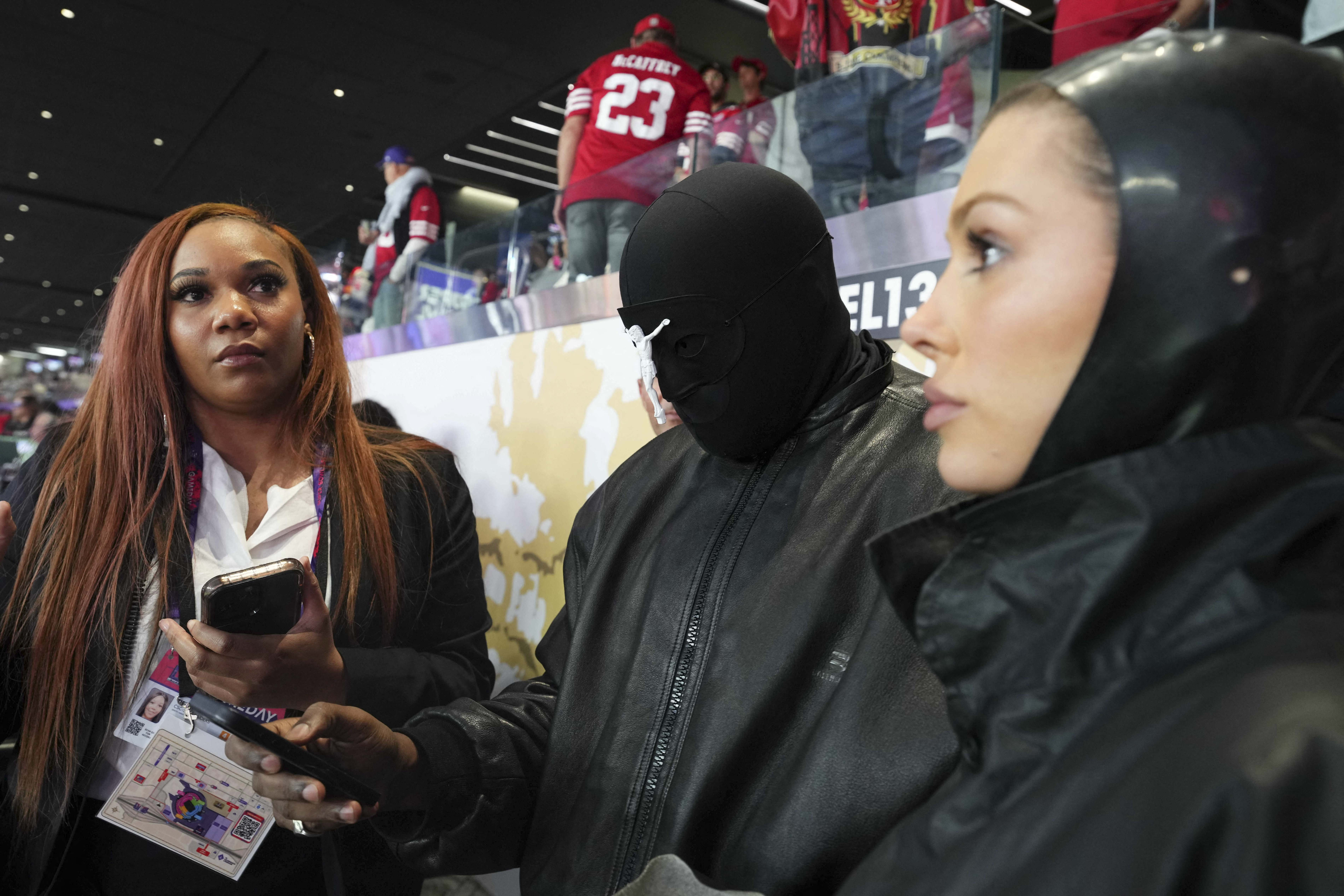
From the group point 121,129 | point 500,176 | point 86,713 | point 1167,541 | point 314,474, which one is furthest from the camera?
point 500,176

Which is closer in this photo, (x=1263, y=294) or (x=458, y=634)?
(x=1263, y=294)

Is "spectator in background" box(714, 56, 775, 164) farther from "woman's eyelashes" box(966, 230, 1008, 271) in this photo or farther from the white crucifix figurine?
"woman's eyelashes" box(966, 230, 1008, 271)

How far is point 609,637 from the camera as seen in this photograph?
42.6 inches

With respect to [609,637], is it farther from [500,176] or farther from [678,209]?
[500,176]

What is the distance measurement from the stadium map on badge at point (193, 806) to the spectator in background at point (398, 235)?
11.6 ft

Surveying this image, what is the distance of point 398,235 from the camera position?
17.3 feet

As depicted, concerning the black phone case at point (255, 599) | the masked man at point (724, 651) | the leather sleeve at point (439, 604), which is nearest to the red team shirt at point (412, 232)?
the leather sleeve at point (439, 604)

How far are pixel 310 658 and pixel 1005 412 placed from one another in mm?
965

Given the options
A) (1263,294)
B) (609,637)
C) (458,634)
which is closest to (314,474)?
(458,634)

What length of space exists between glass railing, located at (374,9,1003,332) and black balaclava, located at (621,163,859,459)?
1164mm

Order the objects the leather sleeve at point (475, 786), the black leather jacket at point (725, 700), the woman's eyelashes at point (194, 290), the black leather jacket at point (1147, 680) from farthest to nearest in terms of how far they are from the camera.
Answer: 1. the woman's eyelashes at point (194, 290)
2. the leather sleeve at point (475, 786)
3. the black leather jacket at point (725, 700)
4. the black leather jacket at point (1147, 680)

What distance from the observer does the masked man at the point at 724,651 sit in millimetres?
834

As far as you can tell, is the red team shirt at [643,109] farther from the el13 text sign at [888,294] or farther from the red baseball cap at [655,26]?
the el13 text sign at [888,294]

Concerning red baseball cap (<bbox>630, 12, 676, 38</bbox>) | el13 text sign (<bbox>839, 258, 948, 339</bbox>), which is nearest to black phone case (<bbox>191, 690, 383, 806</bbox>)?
el13 text sign (<bbox>839, 258, 948, 339</bbox>)
